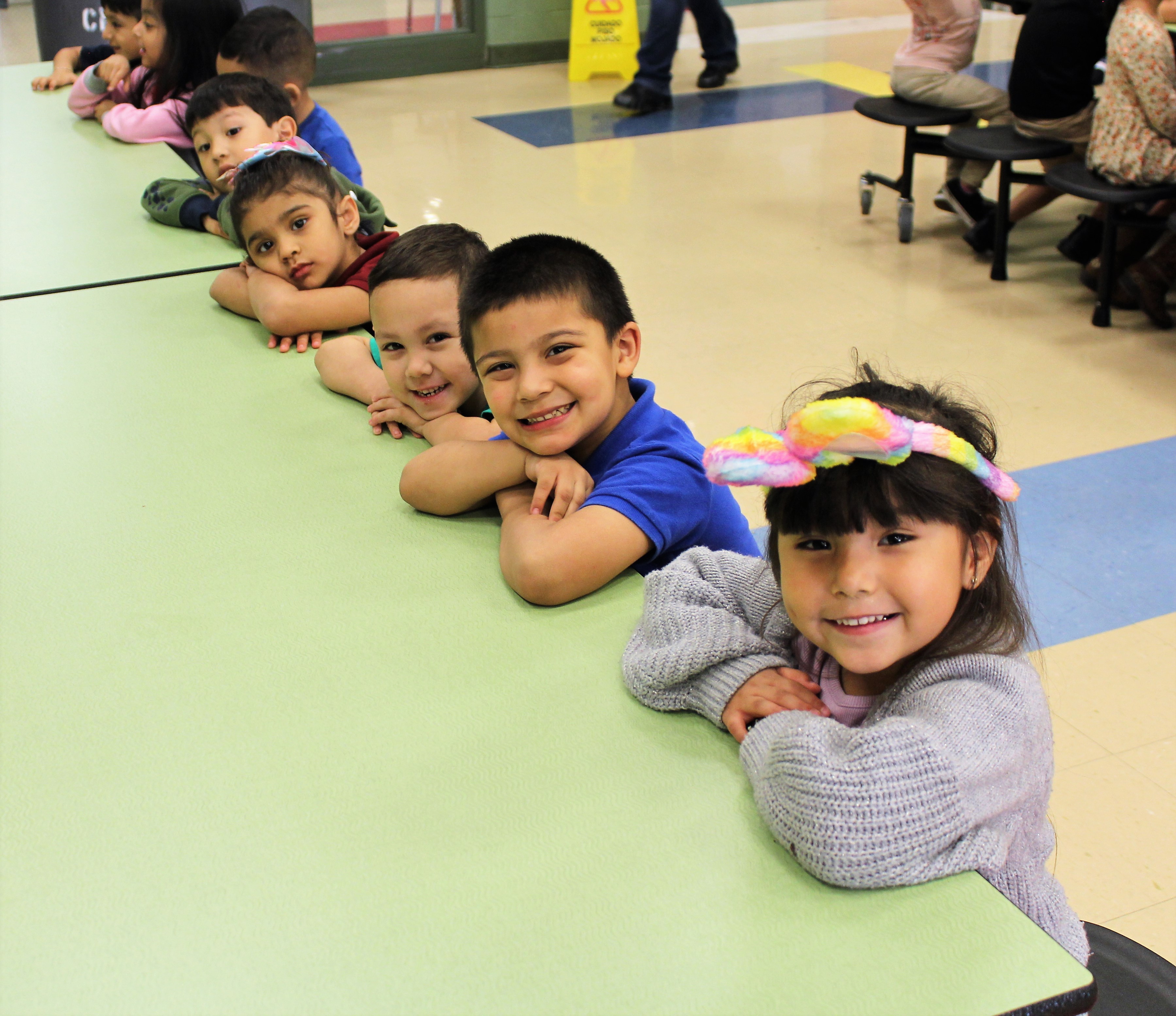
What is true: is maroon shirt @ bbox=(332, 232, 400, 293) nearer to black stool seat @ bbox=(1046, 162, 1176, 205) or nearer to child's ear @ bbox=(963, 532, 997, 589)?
child's ear @ bbox=(963, 532, 997, 589)

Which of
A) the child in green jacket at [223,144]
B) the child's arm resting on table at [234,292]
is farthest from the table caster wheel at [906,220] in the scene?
the child's arm resting on table at [234,292]

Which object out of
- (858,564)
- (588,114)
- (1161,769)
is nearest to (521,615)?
(858,564)

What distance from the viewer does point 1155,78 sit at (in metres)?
3.03

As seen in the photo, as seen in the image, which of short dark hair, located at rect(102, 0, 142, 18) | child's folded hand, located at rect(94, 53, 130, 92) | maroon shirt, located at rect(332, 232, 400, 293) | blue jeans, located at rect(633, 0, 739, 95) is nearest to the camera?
maroon shirt, located at rect(332, 232, 400, 293)

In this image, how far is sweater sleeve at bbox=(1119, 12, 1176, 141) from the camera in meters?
3.02

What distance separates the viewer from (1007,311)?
11.3ft

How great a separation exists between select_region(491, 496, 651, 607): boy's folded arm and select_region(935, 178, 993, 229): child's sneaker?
3.32 m

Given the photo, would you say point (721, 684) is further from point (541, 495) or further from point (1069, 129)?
point (1069, 129)

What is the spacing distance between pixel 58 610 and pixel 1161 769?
1511mm

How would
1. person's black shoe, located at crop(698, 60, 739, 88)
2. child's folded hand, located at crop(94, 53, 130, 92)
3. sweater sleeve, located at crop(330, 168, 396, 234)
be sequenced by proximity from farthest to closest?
person's black shoe, located at crop(698, 60, 739, 88) → child's folded hand, located at crop(94, 53, 130, 92) → sweater sleeve, located at crop(330, 168, 396, 234)

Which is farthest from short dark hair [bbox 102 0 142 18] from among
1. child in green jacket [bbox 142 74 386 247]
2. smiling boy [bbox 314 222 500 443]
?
smiling boy [bbox 314 222 500 443]

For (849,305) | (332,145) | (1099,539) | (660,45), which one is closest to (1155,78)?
(849,305)

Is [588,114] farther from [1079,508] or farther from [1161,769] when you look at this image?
[1161,769]

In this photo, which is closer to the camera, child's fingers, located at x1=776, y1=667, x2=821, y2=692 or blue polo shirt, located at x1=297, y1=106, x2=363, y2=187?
child's fingers, located at x1=776, y1=667, x2=821, y2=692
